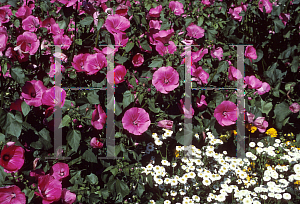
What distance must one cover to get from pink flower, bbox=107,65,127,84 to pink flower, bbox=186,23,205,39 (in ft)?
2.35

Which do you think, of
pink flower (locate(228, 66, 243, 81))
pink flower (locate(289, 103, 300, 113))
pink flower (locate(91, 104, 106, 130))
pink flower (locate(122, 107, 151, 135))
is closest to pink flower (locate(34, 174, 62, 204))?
pink flower (locate(91, 104, 106, 130))

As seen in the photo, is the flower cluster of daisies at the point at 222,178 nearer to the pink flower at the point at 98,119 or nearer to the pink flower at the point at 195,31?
the pink flower at the point at 98,119

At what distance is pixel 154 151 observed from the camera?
219 cm

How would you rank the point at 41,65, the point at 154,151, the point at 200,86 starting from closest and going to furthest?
the point at 41,65
the point at 200,86
the point at 154,151

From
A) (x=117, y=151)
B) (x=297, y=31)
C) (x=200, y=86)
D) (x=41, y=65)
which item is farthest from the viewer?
(x=297, y=31)

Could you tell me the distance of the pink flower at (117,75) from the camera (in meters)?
1.54

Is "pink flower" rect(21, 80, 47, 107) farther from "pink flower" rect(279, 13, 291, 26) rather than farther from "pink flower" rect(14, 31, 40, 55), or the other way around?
"pink flower" rect(279, 13, 291, 26)

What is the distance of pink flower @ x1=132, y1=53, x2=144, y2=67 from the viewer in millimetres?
1794

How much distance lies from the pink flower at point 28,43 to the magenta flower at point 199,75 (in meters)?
0.98

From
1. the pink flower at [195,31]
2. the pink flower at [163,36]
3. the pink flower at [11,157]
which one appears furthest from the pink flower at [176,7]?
the pink flower at [11,157]

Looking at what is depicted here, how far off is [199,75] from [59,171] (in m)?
1.04

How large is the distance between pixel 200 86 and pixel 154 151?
634 millimetres

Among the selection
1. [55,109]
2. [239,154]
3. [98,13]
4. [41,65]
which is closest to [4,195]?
[55,109]

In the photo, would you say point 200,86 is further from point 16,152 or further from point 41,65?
point 16,152
